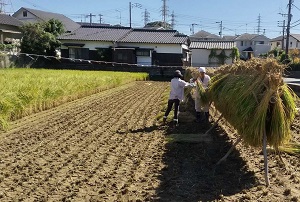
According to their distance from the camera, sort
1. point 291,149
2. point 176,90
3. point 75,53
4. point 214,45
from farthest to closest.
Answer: point 214,45 → point 75,53 → point 176,90 → point 291,149

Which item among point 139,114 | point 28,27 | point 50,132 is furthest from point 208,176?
point 28,27

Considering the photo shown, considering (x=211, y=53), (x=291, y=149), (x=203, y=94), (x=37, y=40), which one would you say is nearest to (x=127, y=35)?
(x=37, y=40)

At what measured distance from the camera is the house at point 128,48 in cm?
3247

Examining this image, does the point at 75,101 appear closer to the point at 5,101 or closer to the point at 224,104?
the point at 5,101

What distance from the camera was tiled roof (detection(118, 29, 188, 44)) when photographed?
107 feet

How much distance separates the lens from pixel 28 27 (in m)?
30.0

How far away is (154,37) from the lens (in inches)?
1330

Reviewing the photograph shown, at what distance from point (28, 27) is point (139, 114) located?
24265 millimetres

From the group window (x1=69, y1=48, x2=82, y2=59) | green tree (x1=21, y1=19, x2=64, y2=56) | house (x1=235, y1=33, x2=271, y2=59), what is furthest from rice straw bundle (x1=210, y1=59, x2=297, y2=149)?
house (x1=235, y1=33, x2=271, y2=59)

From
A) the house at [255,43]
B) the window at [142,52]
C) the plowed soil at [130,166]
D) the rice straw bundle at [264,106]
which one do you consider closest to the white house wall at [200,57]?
the window at [142,52]

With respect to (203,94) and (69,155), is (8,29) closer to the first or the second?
(203,94)

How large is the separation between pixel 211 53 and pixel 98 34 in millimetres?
16496

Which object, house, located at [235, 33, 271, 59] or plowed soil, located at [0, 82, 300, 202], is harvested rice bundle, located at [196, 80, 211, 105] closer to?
plowed soil, located at [0, 82, 300, 202]

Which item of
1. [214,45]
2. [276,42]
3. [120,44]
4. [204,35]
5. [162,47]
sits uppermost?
[204,35]
